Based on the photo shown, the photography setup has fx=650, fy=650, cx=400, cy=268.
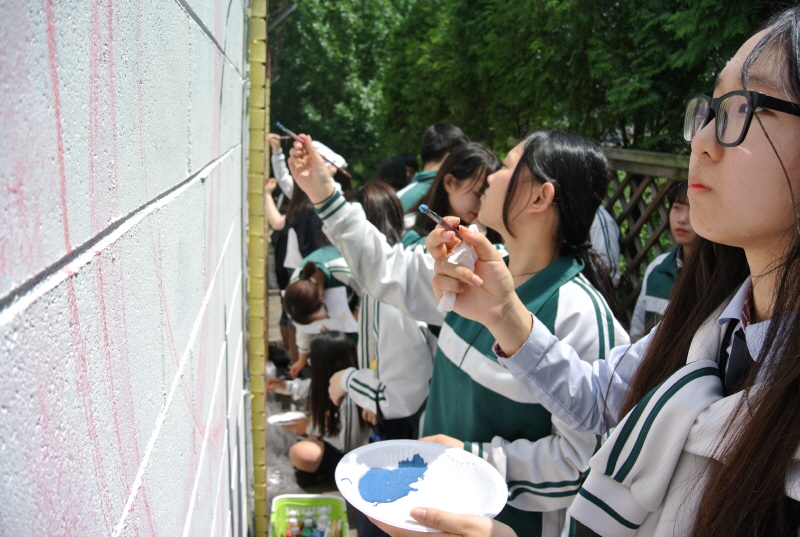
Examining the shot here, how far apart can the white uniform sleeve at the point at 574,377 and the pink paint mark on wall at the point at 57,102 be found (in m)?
1.09

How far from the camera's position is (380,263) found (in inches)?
82.0

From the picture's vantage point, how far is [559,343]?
141cm

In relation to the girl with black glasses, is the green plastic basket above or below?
below

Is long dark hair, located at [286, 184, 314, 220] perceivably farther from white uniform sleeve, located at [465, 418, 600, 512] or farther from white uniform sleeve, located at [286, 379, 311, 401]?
white uniform sleeve, located at [465, 418, 600, 512]

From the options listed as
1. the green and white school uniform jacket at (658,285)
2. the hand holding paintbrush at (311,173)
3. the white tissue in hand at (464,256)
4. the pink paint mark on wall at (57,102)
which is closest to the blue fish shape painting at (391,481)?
the white tissue in hand at (464,256)

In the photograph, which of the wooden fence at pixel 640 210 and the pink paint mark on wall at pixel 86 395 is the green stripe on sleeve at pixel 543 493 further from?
the wooden fence at pixel 640 210

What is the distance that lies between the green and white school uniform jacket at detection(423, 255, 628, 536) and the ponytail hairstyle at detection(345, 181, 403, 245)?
48.9 inches

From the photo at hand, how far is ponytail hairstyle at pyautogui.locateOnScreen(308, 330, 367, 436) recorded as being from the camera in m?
3.23

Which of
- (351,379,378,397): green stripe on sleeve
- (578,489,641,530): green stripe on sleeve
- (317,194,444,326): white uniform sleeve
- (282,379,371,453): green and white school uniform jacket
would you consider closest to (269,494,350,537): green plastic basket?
(282,379,371,453): green and white school uniform jacket

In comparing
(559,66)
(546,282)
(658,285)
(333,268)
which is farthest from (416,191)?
(546,282)

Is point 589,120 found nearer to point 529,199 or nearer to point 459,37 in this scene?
point 459,37

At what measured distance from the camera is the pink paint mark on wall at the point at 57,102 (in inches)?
14.8

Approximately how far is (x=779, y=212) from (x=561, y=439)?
83cm

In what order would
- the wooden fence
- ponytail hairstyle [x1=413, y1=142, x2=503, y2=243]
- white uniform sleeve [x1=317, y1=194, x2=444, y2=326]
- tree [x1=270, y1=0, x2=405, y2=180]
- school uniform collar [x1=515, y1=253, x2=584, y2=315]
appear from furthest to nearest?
tree [x1=270, y1=0, x2=405, y2=180]
the wooden fence
ponytail hairstyle [x1=413, y1=142, x2=503, y2=243]
white uniform sleeve [x1=317, y1=194, x2=444, y2=326]
school uniform collar [x1=515, y1=253, x2=584, y2=315]
